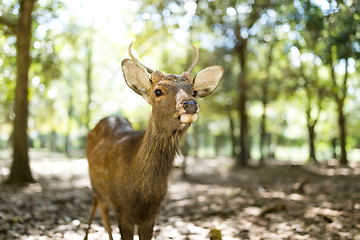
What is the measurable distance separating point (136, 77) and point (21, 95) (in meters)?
6.47

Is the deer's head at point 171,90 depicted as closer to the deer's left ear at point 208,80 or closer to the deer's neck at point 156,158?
the deer's left ear at point 208,80

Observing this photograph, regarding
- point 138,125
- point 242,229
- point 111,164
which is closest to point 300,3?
point 242,229

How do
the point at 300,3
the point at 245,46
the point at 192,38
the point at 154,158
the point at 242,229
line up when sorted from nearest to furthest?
1. the point at 154,158
2. the point at 242,229
3. the point at 300,3
4. the point at 192,38
5. the point at 245,46

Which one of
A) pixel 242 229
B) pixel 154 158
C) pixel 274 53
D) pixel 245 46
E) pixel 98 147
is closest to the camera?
pixel 154 158

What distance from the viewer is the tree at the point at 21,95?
7809 mm

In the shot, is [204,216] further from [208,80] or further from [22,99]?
[22,99]

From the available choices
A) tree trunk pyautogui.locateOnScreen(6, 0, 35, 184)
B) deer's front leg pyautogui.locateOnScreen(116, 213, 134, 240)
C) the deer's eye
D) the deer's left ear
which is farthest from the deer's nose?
tree trunk pyautogui.locateOnScreen(6, 0, 35, 184)

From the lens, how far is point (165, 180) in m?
3.11

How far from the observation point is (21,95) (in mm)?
7918

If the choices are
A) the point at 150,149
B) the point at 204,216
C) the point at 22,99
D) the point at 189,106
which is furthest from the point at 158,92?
the point at 22,99

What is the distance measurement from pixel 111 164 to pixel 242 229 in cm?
255

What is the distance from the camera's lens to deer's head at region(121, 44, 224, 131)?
254cm

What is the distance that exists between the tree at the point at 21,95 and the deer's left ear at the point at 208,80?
6814 mm

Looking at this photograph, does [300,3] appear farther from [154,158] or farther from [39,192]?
[39,192]
